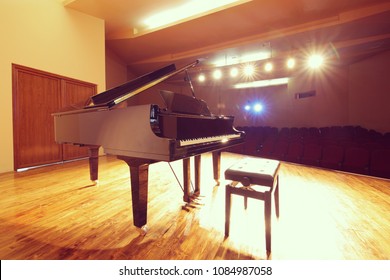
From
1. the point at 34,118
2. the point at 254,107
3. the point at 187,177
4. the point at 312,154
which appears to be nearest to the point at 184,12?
the point at 34,118

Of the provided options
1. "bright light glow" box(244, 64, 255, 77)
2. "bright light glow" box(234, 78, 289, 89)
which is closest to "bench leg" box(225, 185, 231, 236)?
"bright light glow" box(244, 64, 255, 77)

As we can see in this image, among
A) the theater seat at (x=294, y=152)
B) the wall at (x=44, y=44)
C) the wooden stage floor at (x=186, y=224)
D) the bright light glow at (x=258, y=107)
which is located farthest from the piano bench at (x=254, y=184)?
the bright light glow at (x=258, y=107)

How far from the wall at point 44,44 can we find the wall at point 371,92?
7479 millimetres

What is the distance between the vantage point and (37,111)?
4.19 metres

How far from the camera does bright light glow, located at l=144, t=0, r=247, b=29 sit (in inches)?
163

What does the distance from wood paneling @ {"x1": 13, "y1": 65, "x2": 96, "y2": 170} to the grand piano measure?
2492mm

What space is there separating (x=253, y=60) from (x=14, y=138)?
249 inches

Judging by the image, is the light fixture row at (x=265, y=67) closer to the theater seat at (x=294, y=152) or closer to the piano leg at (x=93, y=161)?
the theater seat at (x=294, y=152)

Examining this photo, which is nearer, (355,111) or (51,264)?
(51,264)

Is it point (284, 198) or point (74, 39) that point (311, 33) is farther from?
point (74, 39)

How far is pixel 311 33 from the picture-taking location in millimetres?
4578

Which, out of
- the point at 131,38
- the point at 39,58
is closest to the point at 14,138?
the point at 39,58

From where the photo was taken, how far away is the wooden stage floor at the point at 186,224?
1.39 meters

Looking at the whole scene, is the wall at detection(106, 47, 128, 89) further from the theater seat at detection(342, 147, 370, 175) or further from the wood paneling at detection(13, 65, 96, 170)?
the theater seat at detection(342, 147, 370, 175)
